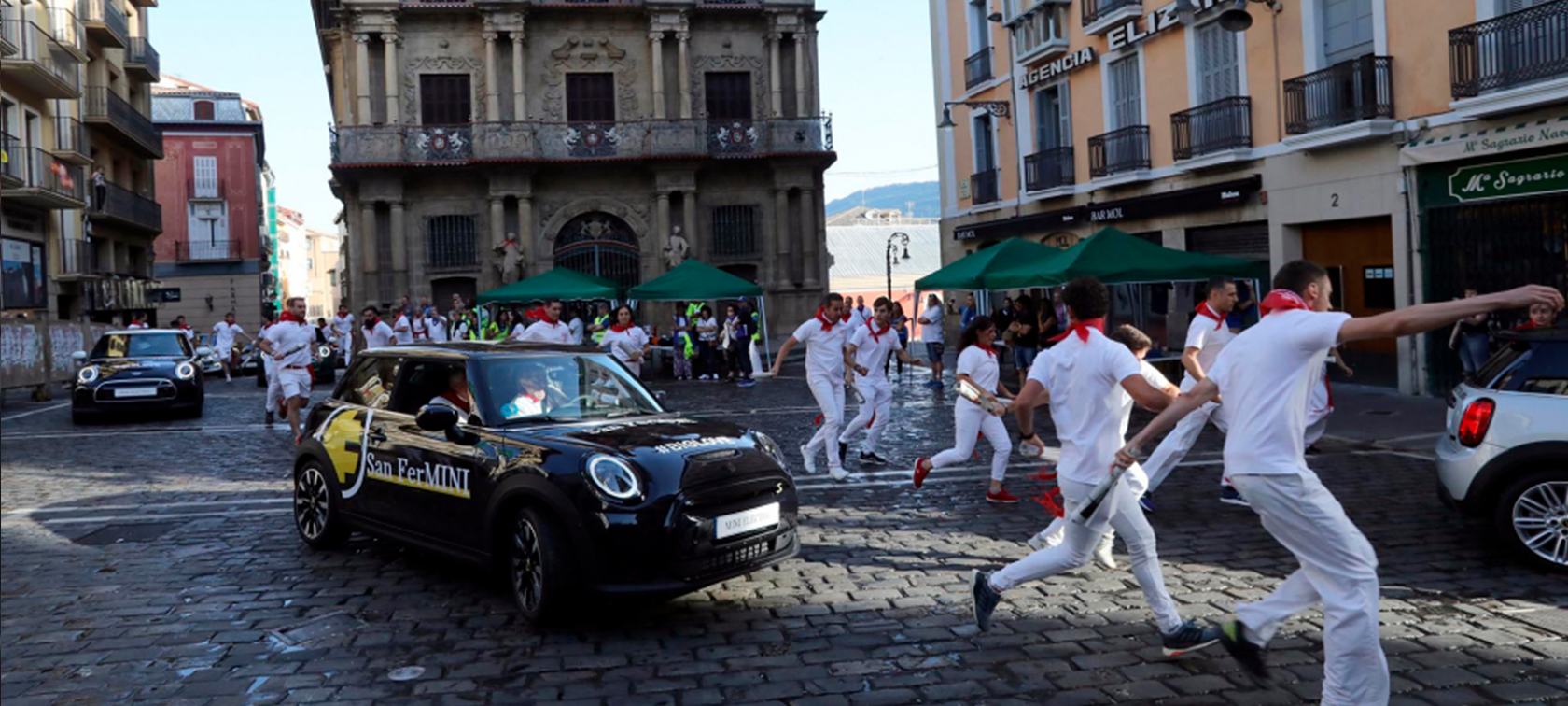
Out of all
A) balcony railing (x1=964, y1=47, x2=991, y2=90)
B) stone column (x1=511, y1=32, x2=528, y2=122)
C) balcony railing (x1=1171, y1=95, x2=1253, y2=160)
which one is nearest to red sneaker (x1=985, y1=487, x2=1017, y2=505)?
balcony railing (x1=1171, y1=95, x2=1253, y2=160)

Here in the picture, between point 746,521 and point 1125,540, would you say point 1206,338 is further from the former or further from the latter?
point 746,521

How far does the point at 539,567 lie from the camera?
238 inches

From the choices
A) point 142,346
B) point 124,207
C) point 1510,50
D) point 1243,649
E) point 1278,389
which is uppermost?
point 124,207

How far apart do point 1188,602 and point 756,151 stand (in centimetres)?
3109

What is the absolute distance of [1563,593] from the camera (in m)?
6.23

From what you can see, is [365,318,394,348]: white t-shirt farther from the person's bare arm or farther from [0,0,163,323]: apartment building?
the person's bare arm

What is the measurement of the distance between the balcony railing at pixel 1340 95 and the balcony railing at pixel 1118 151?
425cm

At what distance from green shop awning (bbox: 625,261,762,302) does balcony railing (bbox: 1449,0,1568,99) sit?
13.0 metres

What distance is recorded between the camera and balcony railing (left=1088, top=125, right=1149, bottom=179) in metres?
23.3

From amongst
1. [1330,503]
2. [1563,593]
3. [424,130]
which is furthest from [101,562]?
[424,130]

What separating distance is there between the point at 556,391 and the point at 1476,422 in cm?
548

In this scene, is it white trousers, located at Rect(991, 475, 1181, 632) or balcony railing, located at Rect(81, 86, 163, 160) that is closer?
white trousers, located at Rect(991, 475, 1181, 632)

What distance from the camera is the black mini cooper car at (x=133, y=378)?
→ 58.7 feet

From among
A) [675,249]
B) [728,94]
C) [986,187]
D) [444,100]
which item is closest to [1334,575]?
[986,187]
